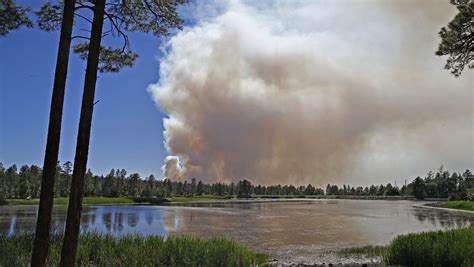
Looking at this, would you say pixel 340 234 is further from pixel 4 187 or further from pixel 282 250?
pixel 4 187

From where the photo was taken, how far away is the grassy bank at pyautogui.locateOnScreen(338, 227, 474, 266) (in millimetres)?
9988

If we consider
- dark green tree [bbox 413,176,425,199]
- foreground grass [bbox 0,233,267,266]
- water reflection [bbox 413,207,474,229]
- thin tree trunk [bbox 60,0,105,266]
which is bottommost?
water reflection [bbox 413,207,474,229]

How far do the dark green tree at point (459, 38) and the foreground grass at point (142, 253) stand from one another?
9.09 meters

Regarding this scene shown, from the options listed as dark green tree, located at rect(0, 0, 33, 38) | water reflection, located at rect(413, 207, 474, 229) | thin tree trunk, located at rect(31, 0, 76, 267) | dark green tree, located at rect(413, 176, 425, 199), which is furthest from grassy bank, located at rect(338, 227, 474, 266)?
dark green tree, located at rect(413, 176, 425, 199)

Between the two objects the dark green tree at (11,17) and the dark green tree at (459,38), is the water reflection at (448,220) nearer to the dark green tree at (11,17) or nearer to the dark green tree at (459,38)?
the dark green tree at (459,38)

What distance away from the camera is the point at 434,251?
34.8 feet

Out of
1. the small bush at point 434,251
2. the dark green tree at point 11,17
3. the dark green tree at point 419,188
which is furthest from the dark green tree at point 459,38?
the dark green tree at point 419,188

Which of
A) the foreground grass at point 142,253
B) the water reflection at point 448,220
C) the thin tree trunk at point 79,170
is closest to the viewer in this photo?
the thin tree trunk at point 79,170

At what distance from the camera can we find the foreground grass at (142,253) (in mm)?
8844

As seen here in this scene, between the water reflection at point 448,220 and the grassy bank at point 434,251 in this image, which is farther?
the water reflection at point 448,220

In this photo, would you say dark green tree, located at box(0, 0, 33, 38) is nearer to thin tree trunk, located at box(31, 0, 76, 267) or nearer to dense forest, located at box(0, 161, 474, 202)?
thin tree trunk, located at box(31, 0, 76, 267)

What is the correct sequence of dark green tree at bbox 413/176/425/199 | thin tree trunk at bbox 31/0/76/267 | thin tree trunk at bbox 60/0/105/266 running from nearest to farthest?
thin tree trunk at bbox 60/0/105/266, thin tree trunk at bbox 31/0/76/267, dark green tree at bbox 413/176/425/199

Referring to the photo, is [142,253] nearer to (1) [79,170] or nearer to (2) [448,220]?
(1) [79,170]

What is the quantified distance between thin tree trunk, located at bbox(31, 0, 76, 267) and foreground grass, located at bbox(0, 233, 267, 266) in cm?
166
